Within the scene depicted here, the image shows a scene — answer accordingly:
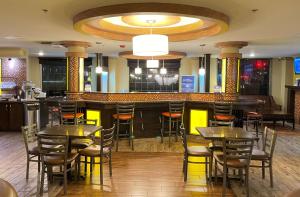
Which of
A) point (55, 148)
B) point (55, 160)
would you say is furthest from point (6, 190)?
point (55, 160)

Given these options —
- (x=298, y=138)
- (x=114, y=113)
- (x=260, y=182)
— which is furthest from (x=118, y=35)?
(x=298, y=138)

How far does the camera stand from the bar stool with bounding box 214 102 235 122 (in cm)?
735

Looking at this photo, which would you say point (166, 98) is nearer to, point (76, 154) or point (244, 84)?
point (76, 154)

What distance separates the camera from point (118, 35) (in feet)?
21.9

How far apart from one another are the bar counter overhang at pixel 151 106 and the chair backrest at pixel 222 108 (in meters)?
0.41

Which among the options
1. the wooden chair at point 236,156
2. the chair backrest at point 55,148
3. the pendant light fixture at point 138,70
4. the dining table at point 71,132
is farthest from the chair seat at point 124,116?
the pendant light fixture at point 138,70

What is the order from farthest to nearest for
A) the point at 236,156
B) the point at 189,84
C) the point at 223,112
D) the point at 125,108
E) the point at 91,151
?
the point at 189,84 → the point at 223,112 → the point at 125,108 → the point at 91,151 → the point at 236,156

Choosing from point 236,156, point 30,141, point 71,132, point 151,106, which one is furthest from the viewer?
point 151,106

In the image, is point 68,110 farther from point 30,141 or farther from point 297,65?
point 297,65

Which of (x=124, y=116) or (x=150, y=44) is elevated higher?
(x=150, y=44)

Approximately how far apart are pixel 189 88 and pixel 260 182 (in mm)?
9294

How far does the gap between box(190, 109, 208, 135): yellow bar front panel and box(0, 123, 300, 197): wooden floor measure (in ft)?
4.73

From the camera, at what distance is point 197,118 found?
27.6ft

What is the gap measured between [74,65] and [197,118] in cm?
391
